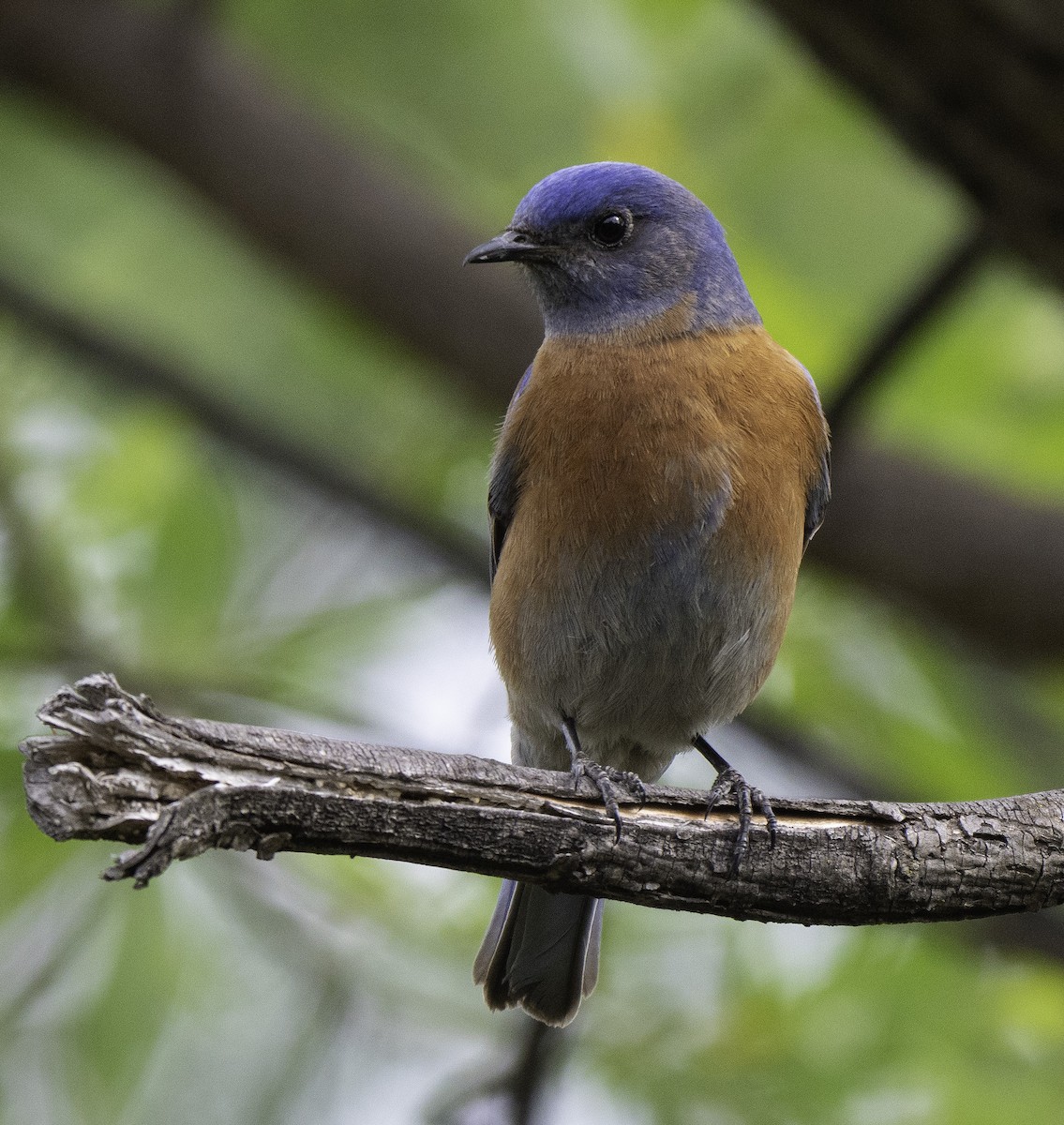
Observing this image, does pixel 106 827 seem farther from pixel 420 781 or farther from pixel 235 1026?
pixel 235 1026

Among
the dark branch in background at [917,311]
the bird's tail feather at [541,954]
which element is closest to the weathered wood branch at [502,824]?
the bird's tail feather at [541,954]

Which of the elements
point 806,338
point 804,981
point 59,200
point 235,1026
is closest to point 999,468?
point 806,338

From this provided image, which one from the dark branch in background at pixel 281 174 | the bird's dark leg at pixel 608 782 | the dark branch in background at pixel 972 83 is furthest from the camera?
the dark branch in background at pixel 281 174

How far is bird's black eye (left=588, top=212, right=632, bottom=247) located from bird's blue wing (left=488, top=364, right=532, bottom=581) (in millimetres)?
682

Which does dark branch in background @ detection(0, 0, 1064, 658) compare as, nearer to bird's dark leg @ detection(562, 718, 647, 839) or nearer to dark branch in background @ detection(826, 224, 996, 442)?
dark branch in background @ detection(826, 224, 996, 442)

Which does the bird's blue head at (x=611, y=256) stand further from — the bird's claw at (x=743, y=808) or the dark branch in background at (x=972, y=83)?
the bird's claw at (x=743, y=808)

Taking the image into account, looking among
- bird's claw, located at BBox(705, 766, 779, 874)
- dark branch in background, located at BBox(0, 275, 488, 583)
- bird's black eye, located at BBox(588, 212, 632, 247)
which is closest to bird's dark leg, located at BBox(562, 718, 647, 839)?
bird's claw, located at BBox(705, 766, 779, 874)

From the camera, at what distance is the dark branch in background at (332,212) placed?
810 centimetres

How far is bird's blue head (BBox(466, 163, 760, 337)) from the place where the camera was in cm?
662

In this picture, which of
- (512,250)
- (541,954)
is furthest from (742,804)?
(512,250)

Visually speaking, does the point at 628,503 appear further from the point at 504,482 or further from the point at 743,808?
the point at 743,808

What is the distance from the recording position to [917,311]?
23.1 ft

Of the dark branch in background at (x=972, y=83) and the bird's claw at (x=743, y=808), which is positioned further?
the dark branch in background at (x=972, y=83)

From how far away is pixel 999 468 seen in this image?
27.8 ft
